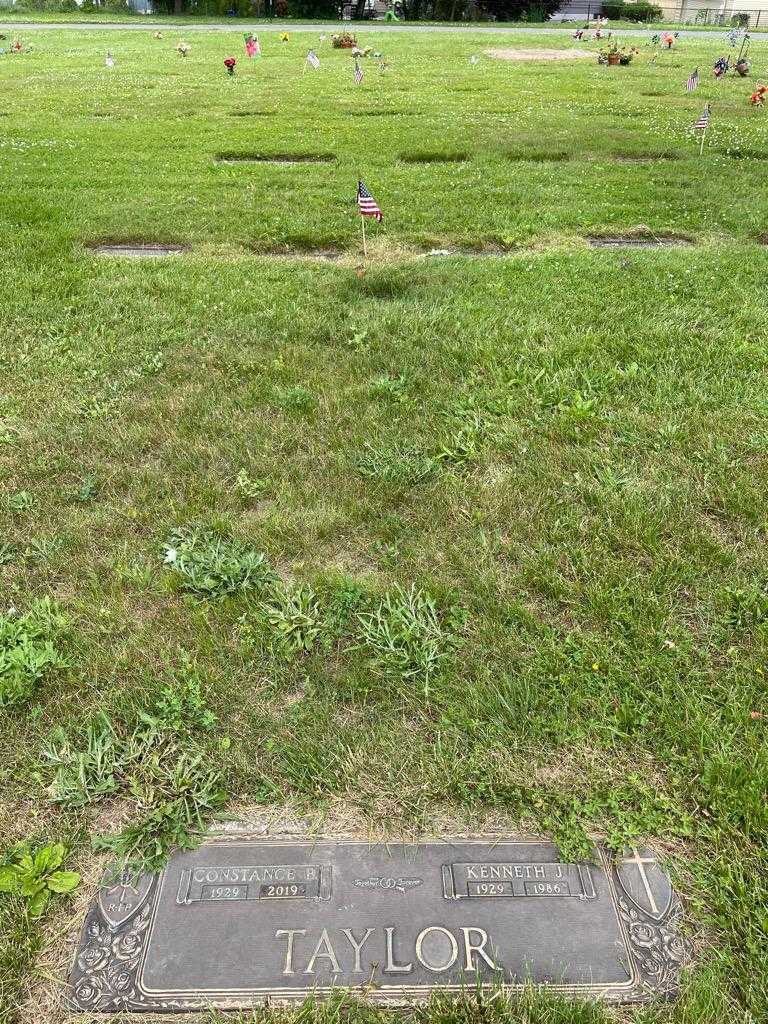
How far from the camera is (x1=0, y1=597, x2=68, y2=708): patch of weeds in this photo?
2660 millimetres

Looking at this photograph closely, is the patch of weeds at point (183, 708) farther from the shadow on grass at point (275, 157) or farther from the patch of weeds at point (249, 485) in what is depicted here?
the shadow on grass at point (275, 157)

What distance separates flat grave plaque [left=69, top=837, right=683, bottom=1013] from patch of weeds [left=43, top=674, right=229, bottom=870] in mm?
105

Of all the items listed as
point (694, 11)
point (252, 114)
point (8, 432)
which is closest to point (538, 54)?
point (252, 114)

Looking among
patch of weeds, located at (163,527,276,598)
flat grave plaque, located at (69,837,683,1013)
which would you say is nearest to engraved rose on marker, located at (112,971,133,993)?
flat grave plaque, located at (69,837,683,1013)

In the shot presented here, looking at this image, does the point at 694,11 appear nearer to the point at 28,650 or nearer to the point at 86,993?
the point at 28,650

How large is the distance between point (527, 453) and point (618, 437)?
595 mm

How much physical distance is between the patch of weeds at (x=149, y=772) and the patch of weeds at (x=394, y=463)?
164 centimetres

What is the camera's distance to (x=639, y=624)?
2873 millimetres

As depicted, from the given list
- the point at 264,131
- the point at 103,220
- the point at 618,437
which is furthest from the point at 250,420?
the point at 264,131

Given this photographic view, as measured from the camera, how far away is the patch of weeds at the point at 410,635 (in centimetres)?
275

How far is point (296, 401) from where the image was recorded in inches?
173

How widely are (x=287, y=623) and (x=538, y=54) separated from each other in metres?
29.4

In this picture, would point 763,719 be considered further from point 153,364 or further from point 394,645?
point 153,364

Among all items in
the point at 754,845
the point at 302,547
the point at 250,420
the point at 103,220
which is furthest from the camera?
the point at 103,220
